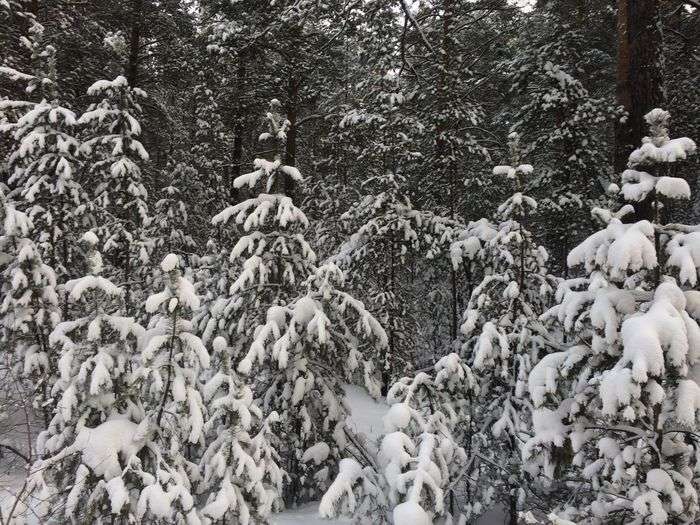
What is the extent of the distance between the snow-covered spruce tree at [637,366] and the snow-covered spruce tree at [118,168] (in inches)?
344

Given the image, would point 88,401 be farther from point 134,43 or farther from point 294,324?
point 134,43

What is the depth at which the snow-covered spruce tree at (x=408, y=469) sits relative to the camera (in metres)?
4.57

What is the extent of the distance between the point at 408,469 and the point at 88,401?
347 centimetres

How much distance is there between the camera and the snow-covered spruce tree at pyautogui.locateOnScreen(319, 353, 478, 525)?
457 centimetres

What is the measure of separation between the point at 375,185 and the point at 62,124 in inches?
291

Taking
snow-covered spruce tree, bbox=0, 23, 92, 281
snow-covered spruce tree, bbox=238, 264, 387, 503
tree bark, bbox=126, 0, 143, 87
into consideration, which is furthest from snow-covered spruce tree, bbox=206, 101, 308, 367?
tree bark, bbox=126, 0, 143, 87

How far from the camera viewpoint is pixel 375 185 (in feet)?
43.2

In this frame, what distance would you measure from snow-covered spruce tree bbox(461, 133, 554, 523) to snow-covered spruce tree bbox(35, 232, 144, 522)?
458cm

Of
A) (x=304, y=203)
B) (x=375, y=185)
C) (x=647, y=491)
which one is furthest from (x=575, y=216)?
(x=647, y=491)

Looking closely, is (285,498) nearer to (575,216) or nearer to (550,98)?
(575,216)

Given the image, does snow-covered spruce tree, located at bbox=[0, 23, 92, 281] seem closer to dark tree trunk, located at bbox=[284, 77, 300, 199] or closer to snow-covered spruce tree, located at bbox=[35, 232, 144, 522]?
snow-covered spruce tree, located at bbox=[35, 232, 144, 522]

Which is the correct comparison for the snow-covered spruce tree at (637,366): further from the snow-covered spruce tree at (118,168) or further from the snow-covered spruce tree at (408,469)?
the snow-covered spruce tree at (118,168)

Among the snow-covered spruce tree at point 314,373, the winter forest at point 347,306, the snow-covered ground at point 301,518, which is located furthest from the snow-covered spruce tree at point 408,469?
the snow-covered spruce tree at point 314,373

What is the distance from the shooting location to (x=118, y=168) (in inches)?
419
